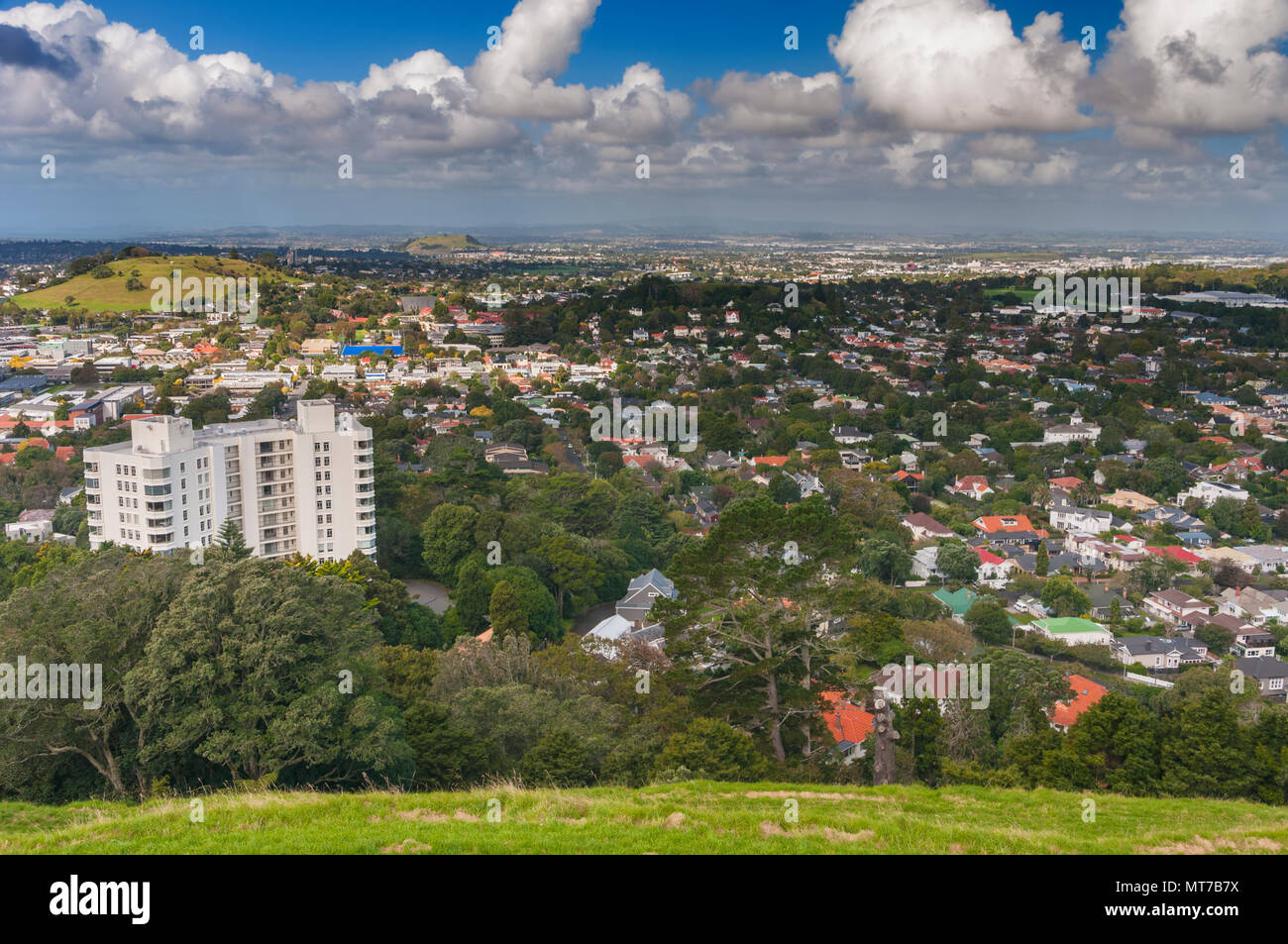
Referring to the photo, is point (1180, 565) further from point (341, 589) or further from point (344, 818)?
point (344, 818)

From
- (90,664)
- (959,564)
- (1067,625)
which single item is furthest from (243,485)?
(1067,625)

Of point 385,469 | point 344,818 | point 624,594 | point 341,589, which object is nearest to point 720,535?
point 341,589

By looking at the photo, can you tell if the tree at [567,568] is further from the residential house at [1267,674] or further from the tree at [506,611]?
the residential house at [1267,674]

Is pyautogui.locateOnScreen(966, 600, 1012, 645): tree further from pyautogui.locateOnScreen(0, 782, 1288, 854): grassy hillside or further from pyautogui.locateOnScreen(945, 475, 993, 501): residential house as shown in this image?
pyautogui.locateOnScreen(0, 782, 1288, 854): grassy hillside

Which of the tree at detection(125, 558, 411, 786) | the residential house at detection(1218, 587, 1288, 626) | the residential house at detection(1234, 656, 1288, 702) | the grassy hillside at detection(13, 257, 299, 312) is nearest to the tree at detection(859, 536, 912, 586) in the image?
the residential house at detection(1218, 587, 1288, 626)

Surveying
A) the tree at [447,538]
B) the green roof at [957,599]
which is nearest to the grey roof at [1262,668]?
the green roof at [957,599]

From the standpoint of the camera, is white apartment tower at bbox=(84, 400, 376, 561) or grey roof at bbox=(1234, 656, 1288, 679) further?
grey roof at bbox=(1234, 656, 1288, 679)
